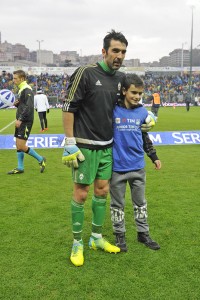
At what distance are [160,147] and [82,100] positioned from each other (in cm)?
776

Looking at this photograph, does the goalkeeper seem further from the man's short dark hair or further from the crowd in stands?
the crowd in stands

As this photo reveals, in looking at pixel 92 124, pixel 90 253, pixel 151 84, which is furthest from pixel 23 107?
pixel 151 84

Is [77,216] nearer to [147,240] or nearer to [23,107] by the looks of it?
[147,240]

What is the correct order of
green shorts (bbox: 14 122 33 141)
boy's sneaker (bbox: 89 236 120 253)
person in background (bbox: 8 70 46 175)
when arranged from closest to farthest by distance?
boy's sneaker (bbox: 89 236 120 253), person in background (bbox: 8 70 46 175), green shorts (bbox: 14 122 33 141)

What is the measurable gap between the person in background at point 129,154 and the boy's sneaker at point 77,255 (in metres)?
0.45

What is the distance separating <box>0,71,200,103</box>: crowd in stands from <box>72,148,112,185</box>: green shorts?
40327mm

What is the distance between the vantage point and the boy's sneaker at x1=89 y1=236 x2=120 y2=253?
3.62 meters

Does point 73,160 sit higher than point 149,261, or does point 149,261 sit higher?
point 73,160

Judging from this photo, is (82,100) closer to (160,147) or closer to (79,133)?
(79,133)

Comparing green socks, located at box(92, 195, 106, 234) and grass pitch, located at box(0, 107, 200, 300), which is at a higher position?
green socks, located at box(92, 195, 106, 234)

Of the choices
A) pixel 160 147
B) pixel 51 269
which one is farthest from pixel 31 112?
pixel 160 147

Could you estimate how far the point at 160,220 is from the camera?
4.53m

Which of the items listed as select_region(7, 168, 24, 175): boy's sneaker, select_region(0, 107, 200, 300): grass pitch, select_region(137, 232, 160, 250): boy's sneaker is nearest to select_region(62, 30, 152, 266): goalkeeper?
select_region(0, 107, 200, 300): grass pitch

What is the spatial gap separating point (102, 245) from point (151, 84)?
52.2m
